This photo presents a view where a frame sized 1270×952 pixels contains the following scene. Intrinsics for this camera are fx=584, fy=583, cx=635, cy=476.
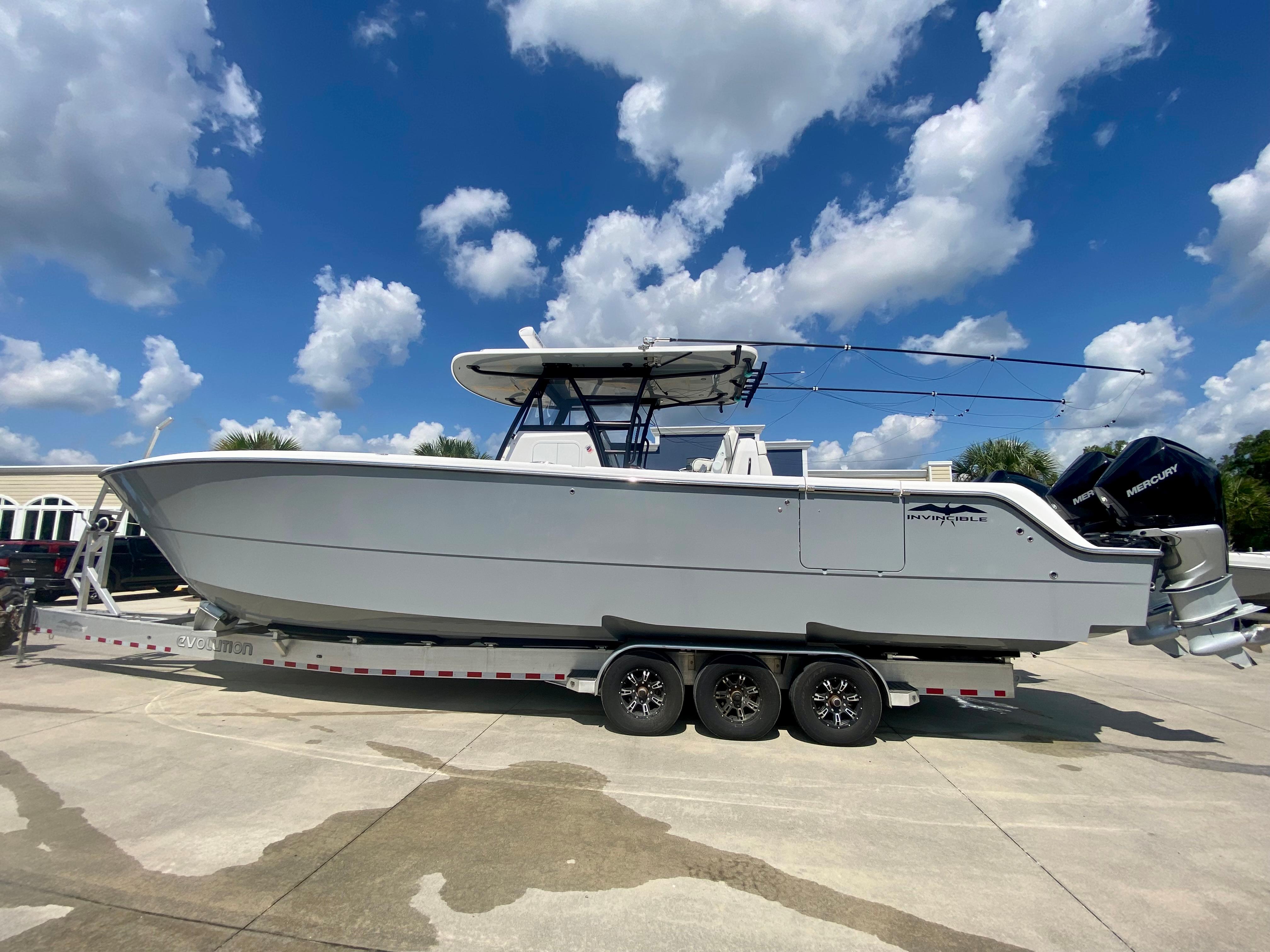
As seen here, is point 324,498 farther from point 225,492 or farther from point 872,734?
point 872,734

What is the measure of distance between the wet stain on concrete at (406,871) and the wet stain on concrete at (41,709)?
1.62m

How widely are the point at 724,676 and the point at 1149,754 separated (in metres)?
3.33

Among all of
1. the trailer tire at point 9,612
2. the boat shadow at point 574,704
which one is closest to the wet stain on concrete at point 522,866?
the boat shadow at point 574,704

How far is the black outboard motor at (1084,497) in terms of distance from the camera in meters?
4.83

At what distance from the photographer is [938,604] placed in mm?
4297

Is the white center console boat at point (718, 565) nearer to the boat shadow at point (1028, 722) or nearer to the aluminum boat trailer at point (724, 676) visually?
the aluminum boat trailer at point (724, 676)

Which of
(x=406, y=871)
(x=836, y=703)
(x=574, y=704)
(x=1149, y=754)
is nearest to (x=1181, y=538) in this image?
(x=1149, y=754)

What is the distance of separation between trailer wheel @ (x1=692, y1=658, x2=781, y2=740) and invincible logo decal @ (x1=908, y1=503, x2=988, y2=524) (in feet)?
5.42

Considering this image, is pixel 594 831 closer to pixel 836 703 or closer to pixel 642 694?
pixel 642 694

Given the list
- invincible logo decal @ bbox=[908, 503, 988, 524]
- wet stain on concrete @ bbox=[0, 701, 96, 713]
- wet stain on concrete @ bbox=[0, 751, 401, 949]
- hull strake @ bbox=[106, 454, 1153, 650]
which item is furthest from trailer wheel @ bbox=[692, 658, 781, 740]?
wet stain on concrete @ bbox=[0, 701, 96, 713]

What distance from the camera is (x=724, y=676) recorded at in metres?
4.54

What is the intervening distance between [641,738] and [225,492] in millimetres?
3842

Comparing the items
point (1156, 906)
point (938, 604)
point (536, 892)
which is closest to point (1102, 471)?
point (938, 604)

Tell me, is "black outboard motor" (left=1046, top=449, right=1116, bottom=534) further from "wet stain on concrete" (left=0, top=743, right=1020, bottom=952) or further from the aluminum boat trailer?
"wet stain on concrete" (left=0, top=743, right=1020, bottom=952)
